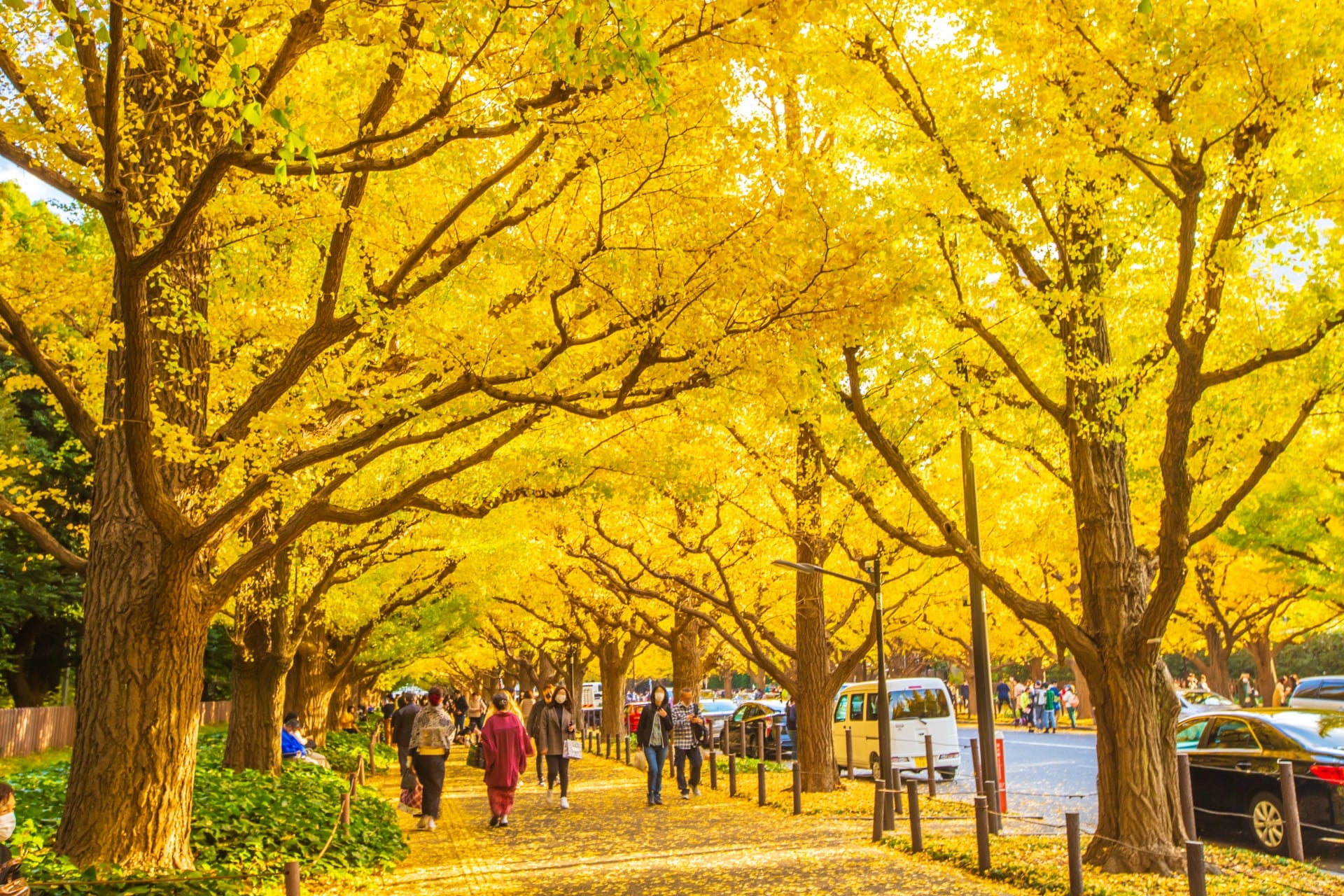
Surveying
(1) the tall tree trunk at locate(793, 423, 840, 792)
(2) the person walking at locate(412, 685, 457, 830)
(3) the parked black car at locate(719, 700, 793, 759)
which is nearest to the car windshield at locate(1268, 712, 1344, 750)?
(1) the tall tree trunk at locate(793, 423, 840, 792)

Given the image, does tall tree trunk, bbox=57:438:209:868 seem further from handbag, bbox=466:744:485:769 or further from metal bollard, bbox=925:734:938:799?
handbag, bbox=466:744:485:769

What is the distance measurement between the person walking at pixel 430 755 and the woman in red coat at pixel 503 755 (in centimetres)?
55

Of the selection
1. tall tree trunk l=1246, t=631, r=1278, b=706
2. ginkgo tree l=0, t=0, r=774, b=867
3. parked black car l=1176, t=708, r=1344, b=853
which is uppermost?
ginkgo tree l=0, t=0, r=774, b=867

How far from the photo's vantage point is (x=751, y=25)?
263 inches

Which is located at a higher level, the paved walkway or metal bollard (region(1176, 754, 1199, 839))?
metal bollard (region(1176, 754, 1199, 839))

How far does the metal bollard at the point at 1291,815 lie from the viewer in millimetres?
9000

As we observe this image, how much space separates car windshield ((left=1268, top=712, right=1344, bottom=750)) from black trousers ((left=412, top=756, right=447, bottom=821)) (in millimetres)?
9867

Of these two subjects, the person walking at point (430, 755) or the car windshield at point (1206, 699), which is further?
the car windshield at point (1206, 699)

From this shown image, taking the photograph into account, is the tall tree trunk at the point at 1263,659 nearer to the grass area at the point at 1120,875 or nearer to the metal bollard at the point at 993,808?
the metal bollard at the point at 993,808

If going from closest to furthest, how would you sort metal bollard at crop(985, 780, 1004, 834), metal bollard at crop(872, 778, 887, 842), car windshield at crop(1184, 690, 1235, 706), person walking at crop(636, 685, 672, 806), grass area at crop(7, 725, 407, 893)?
grass area at crop(7, 725, 407, 893) → metal bollard at crop(985, 780, 1004, 834) → metal bollard at crop(872, 778, 887, 842) → person walking at crop(636, 685, 672, 806) → car windshield at crop(1184, 690, 1235, 706)

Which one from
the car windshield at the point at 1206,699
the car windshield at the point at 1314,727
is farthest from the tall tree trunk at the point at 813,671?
the car windshield at the point at 1206,699

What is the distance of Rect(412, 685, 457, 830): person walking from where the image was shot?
540 inches

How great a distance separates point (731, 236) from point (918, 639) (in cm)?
3683

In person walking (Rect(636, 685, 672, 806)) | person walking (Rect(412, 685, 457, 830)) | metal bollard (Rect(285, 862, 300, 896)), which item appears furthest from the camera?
person walking (Rect(636, 685, 672, 806))
